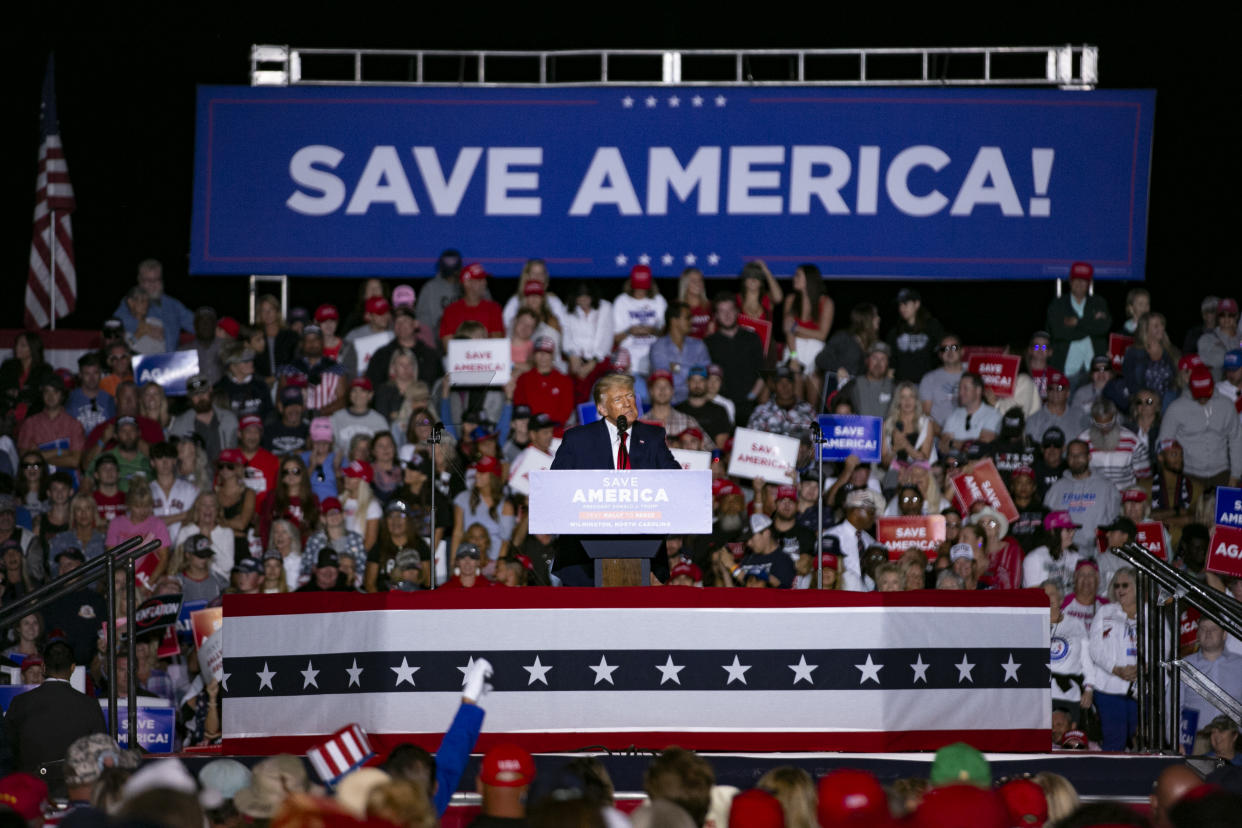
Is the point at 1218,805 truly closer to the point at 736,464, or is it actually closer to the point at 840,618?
the point at 840,618

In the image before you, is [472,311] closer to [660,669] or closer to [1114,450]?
[1114,450]

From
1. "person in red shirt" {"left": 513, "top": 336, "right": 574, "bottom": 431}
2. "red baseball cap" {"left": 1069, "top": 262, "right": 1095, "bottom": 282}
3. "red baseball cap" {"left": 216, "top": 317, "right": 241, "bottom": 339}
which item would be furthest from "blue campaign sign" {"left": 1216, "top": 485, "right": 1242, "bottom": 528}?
"red baseball cap" {"left": 216, "top": 317, "right": 241, "bottom": 339}

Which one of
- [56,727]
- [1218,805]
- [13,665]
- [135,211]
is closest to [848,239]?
[135,211]

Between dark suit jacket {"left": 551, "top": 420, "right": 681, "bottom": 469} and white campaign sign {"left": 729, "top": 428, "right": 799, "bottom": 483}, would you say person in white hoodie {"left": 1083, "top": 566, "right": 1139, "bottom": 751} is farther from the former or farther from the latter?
dark suit jacket {"left": 551, "top": 420, "right": 681, "bottom": 469}

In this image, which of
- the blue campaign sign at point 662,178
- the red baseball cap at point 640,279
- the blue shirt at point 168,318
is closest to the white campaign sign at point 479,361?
the red baseball cap at point 640,279

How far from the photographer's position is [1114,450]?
14438mm

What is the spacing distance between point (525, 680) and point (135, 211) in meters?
10.9

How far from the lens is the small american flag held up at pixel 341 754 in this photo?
23.3 ft

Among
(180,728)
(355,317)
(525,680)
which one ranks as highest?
(355,317)

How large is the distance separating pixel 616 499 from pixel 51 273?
1049cm

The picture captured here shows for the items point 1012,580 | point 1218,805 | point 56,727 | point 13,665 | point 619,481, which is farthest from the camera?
point 1012,580

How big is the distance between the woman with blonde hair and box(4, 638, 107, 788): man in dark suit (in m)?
4.69

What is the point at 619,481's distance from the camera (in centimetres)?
858

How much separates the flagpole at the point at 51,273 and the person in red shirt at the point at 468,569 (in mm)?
6928
